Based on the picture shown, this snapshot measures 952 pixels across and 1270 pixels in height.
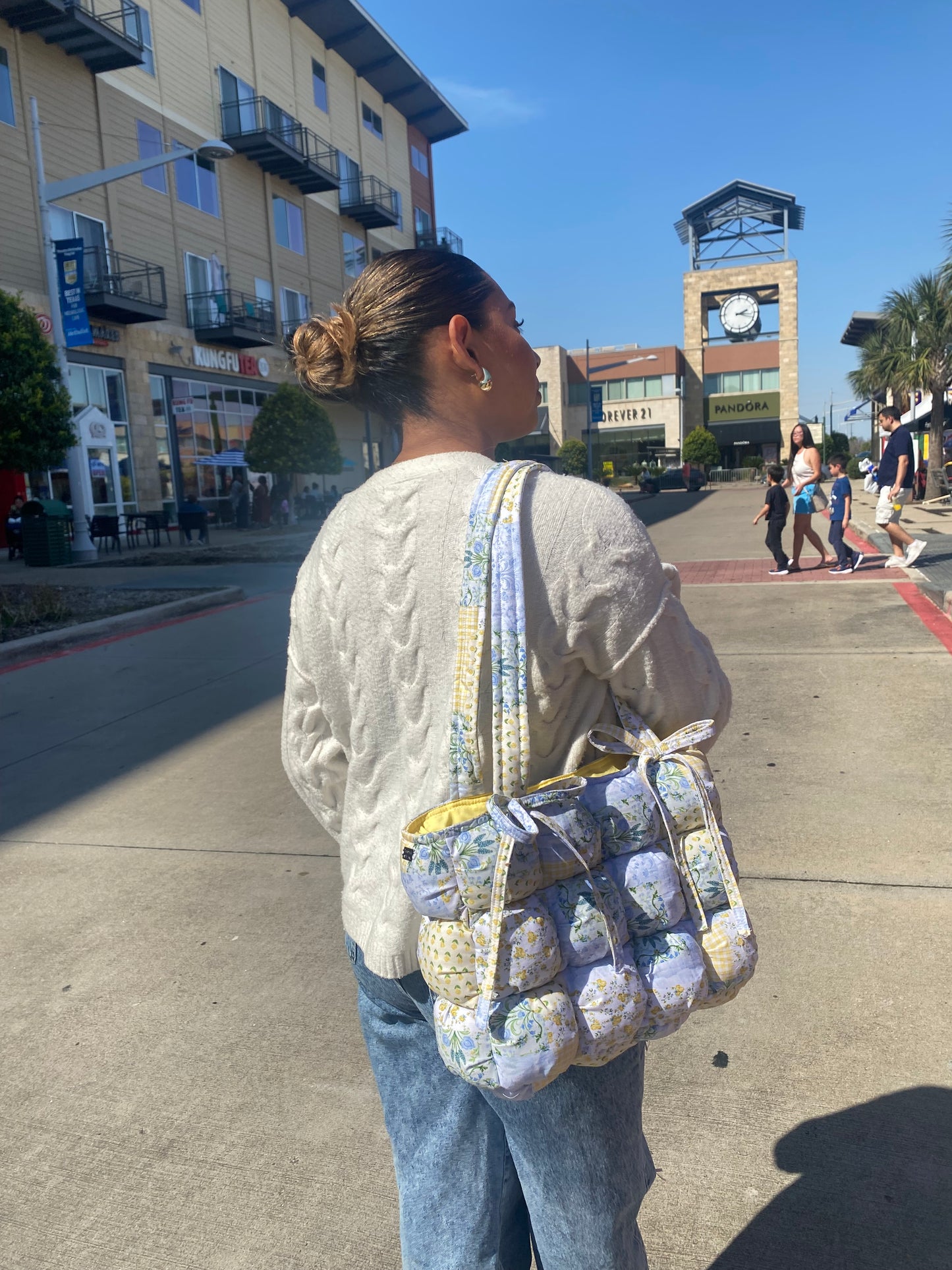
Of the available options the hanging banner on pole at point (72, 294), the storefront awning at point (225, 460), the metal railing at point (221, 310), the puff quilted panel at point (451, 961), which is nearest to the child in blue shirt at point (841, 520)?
the puff quilted panel at point (451, 961)

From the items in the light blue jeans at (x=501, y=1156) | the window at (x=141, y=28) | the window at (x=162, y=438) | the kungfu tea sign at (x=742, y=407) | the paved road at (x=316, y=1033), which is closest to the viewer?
the light blue jeans at (x=501, y=1156)

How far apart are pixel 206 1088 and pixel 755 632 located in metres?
6.76

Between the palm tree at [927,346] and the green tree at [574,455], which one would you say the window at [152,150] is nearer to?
the palm tree at [927,346]

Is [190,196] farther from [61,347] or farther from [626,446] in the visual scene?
[626,446]

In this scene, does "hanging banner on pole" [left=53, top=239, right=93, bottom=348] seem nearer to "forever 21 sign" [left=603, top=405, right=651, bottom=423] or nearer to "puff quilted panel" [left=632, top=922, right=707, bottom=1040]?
"puff quilted panel" [left=632, top=922, right=707, bottom=1040]

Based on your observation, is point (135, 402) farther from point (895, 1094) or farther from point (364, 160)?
point (895, 1094)

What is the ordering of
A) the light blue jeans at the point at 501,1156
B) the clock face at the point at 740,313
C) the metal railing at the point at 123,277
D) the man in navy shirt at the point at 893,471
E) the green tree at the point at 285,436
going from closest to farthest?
the light blue jeans at the point at 501,1156 → the man in navy shirt at the point at 893,471 → the metal railing at the point at 123,277 → the green tree at the point at 285,436 → the clock face at the point at 740,313

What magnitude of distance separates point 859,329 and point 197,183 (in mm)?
49195

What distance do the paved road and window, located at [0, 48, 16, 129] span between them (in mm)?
21285

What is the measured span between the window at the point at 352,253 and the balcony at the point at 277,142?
3.43 m

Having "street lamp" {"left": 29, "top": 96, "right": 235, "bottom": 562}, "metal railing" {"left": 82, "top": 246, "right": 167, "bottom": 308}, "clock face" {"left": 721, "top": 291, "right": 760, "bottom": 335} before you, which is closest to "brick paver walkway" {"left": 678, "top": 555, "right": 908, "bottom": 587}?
"street lamp" {"left": 29, "top": 96, "right": 235, "bottom": 562}

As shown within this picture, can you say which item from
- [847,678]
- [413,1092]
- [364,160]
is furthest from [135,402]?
[413,1092]

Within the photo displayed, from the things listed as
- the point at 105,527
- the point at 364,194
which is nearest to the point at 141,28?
the point at 364,194

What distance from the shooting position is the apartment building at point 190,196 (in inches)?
892
